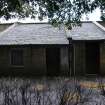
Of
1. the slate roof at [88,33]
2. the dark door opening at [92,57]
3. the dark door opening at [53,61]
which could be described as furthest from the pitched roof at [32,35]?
the dark door opening at [92,57]

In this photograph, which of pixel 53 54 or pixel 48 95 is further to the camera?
pixel 53 54

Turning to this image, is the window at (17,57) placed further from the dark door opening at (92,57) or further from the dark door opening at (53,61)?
the dark door opening at (92,57)

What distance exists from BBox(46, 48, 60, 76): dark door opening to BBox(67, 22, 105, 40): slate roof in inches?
62.8

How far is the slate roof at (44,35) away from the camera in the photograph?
27.8 meters

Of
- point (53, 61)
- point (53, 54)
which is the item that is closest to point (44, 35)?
point (53, 54)

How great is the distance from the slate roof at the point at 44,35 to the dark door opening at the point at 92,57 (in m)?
0.84

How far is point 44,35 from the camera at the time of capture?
97.0 ft

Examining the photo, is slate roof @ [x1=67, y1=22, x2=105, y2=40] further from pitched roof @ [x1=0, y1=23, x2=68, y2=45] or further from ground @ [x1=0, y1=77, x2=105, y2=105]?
ground @ [x1=0, y1=77, x2=105, y2=105]

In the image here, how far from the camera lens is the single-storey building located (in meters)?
27.6

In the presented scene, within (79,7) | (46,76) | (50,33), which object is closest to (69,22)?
(79,7)

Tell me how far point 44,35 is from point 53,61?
2.09 metres

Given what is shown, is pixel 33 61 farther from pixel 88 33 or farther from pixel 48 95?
pixel 48 95

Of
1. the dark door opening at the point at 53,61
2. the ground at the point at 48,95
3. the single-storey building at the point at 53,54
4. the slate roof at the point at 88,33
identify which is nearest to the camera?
the ground at the point at 48,95

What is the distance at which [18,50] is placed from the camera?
28812mm
